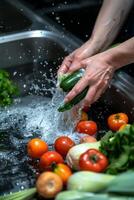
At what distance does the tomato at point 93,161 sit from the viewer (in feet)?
4.00

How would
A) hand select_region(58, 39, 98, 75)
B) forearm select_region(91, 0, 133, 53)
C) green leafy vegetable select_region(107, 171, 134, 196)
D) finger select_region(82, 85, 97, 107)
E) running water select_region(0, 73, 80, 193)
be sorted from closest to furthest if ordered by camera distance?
1. green leafy vegetable select_region(107, 171, 134, 196)
2. running water select_region(0, 73, 80, 193)
3. finger select_region(82, 85, 97, 107)
4. hand select_region(58, 39, 98, 75)
5. forearm select_region(91, 0, 133, 53)

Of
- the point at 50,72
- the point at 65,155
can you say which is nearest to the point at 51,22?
the point at 50,72

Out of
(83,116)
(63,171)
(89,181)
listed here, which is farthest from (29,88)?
(89,181)

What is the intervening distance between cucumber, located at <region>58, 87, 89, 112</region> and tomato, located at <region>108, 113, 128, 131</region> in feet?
0.44

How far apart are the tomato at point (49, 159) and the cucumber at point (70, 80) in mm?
270

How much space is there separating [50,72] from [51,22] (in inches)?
10.2

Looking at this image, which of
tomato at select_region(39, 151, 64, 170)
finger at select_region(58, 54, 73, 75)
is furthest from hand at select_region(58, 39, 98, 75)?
tomato at select_region(39, 151, 64, 170)

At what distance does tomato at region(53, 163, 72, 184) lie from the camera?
1.26 metres

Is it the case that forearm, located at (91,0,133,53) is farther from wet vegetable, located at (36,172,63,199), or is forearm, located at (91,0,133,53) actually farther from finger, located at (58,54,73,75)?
wet vegetable, located at (36,172,63,199)

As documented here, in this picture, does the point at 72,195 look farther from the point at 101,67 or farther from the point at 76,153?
the point at 101,67

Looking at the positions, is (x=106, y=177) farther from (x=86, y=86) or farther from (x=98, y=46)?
(x=98, y=46)

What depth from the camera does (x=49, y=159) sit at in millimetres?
1394

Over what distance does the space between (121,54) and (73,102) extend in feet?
0.70

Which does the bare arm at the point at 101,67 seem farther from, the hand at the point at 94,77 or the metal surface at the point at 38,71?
the metal surface at the point at 38,71
